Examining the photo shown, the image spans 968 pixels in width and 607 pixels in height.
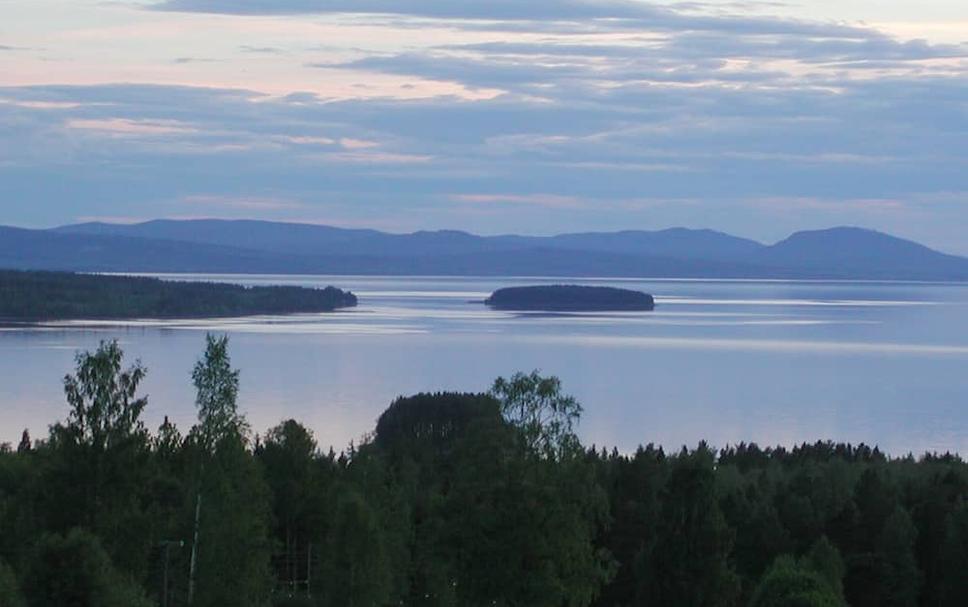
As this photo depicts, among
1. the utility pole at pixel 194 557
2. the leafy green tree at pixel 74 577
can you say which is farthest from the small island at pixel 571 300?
the leafy green tree at pixel 74 577

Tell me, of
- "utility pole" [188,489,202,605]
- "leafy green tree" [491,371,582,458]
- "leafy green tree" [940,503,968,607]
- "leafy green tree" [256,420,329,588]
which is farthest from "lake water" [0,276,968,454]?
"utility pole" [188,489,202,605]

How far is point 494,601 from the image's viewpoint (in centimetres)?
1345

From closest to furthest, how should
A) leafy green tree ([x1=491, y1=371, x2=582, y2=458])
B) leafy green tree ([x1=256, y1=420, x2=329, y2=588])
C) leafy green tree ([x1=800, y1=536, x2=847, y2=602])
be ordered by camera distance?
Result: leafy green tree ([x1=491, y1=371, x2=582, y2=458]), leafy green tree ([x1=800, y1=536, x2=847, y2=602]), leafy green tree ([x1=256, y1=420, x2=329, y2=588])

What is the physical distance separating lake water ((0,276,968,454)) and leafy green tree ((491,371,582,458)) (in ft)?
63.7

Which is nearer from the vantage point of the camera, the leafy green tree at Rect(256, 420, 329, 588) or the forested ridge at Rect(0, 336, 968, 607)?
the forested ridge at Rect(0, 336, 968, 607)

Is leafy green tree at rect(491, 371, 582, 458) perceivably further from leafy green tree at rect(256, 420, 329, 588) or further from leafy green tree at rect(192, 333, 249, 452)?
leafy green tree at rect(256, 420, 329, 588)

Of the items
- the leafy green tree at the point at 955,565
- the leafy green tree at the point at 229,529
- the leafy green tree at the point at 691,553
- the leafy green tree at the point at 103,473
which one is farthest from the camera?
the leafy green tree at the point at 955,565

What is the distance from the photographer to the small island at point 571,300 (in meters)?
112

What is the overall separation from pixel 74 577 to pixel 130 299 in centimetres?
8291

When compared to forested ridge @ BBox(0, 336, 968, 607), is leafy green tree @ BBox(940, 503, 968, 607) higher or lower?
lower

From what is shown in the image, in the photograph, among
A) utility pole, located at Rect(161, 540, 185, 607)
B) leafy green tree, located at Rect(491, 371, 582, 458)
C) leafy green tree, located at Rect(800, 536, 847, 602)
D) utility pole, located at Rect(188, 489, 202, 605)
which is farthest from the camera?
leafy green tree, located at Rect(800, 536, 847, 602)

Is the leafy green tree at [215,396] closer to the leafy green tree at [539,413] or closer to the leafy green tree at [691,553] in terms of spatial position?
the leafy green tree at [539,413]

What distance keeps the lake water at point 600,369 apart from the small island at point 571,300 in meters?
11.6

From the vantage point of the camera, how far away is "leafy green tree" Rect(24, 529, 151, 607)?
11.3 meters
